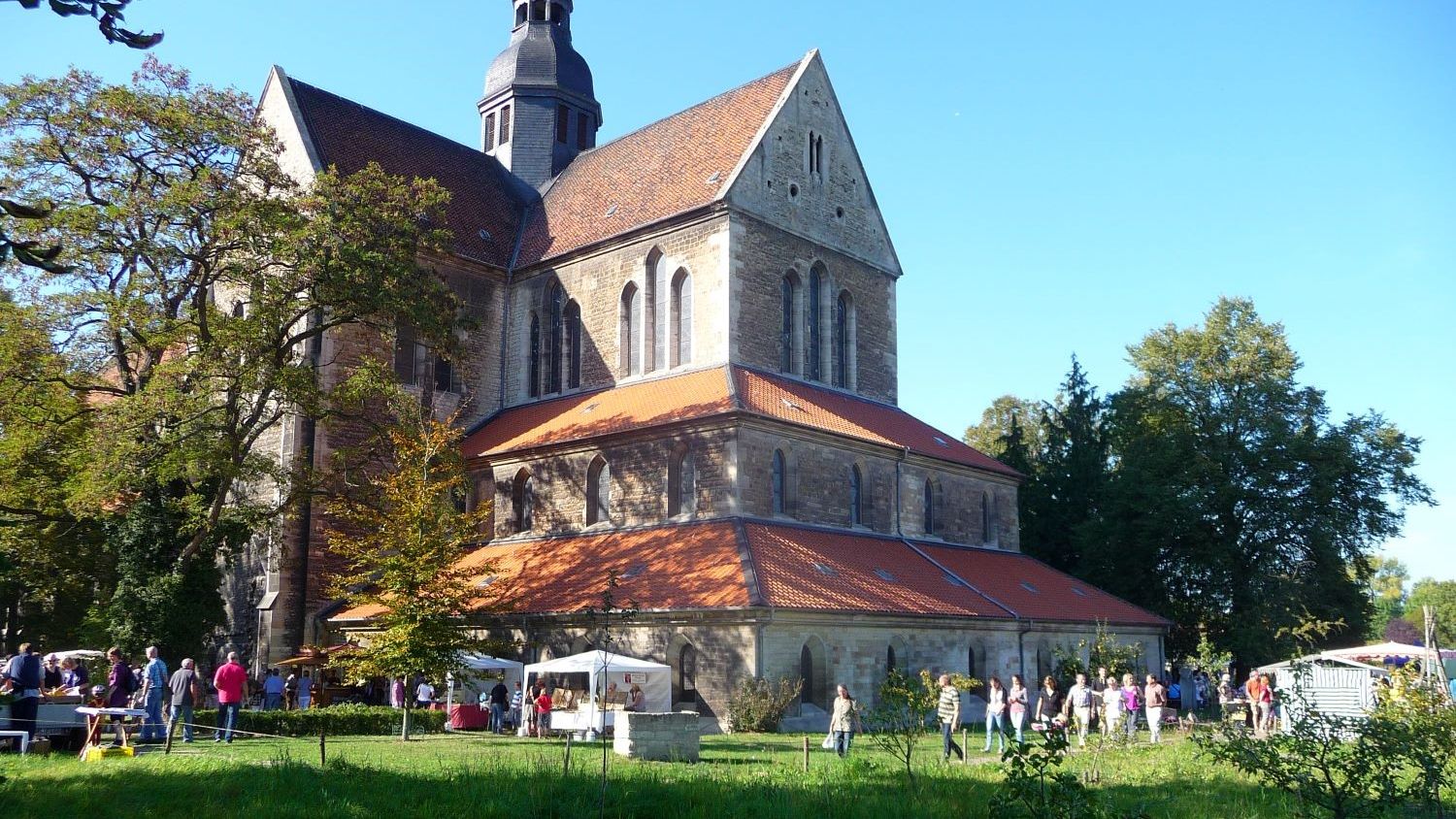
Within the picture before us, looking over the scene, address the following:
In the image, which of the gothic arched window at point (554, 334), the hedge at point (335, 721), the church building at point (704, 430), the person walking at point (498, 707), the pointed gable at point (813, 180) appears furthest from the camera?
the gothic arched window at point (554, 334)

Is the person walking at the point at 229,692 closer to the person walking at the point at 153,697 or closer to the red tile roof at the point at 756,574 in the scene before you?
the person walking at the point at 153,697

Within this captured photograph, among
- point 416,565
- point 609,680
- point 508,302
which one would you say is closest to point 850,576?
point 609,680

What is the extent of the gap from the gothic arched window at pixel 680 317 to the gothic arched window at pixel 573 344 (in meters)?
4.27

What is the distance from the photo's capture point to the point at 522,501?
118 ft

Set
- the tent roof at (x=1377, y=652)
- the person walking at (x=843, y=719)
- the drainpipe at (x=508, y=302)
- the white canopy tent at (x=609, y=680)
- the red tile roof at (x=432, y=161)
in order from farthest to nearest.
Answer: the drainpipe at (x=508, y=302), the red tile roof at (x=432, y=161), the tent roof at (x=1377, y=652), the white canopy tent at (x=609, y=680), the person walking at (x=843, y=719)

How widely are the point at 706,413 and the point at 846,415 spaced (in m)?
6.38

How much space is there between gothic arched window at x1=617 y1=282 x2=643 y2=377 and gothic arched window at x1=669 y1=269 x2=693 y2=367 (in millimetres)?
1313

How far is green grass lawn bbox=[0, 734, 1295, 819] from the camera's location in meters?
13.7

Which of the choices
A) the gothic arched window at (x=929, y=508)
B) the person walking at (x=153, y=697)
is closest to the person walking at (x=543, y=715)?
the person walking at (x=153, y=697)

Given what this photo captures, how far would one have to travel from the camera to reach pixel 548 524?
114 feet

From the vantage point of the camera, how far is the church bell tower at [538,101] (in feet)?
159

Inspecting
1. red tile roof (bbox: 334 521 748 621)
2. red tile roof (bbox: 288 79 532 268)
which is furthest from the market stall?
red tile roof (bbox: 288 79 532 268)

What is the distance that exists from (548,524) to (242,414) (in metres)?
8.76

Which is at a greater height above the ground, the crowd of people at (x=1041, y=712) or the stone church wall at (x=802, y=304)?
the stone church wall at (x=802, y=304)
